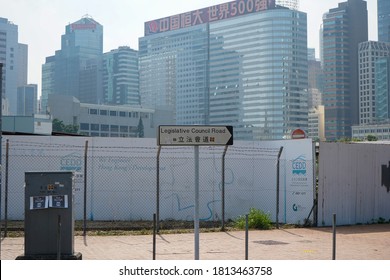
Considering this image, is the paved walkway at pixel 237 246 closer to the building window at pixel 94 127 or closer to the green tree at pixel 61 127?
the green tree at pixel 61 127

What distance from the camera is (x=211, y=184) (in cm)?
1966

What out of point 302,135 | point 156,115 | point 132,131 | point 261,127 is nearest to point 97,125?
point 132,131

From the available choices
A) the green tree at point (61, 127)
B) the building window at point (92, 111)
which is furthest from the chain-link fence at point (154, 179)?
the building window at point (92, 111)

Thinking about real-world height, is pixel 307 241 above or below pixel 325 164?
below

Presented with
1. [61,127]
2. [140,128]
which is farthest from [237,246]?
[140,128]

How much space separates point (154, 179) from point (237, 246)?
636 centimetres

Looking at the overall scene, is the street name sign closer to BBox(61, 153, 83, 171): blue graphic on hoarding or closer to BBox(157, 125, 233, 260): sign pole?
BBox(157, 125, 233, 260): sign pole

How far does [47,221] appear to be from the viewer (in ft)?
35.2

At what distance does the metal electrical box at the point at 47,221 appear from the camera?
1067 cm

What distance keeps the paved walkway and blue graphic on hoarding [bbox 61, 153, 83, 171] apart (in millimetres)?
4532

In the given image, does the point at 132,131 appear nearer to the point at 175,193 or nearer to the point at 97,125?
the point at 97,125

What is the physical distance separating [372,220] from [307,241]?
600 cm

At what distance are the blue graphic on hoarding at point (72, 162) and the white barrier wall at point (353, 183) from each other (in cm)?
743

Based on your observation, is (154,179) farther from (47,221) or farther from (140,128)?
(140,128)
